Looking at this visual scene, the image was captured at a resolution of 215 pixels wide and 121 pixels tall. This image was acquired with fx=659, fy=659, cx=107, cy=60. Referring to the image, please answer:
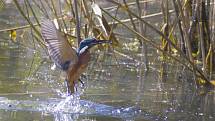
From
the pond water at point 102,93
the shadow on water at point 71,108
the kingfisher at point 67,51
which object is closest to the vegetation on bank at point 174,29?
the pond water at point 102,93

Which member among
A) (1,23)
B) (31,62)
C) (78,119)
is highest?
(1,23)

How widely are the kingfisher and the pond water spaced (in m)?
0.28

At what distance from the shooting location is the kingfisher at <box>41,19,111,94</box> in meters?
4.38

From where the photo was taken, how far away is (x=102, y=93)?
5.39 metres

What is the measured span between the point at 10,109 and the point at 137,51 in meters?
3.20

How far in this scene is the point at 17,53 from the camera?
23.6 feet

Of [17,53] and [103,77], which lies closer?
[103,77]

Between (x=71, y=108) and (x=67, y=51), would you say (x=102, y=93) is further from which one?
(x=67, y=51)

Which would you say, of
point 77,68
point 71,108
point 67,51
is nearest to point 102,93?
point 71,108

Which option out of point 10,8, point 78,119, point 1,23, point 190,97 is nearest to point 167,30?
point 190,97

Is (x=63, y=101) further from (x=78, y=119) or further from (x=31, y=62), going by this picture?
(x=31, y=62)

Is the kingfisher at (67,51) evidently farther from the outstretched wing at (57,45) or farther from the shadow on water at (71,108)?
the shadow on water at (71,108)

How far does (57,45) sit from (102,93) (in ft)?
3.57

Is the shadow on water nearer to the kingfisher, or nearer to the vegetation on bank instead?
the kingfisher
